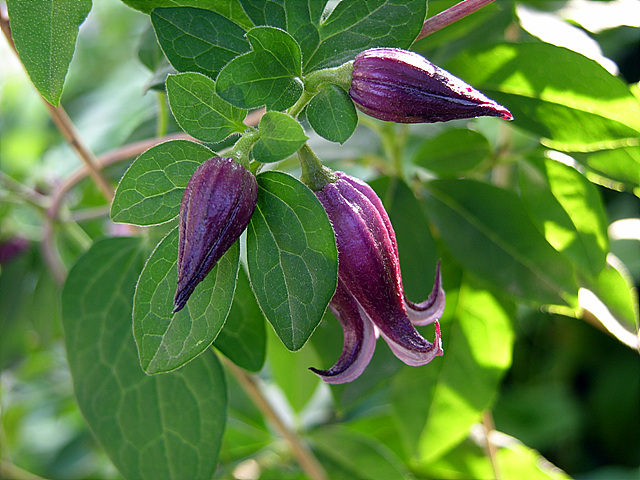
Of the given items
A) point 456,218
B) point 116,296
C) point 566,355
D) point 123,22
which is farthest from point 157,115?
point 123,22

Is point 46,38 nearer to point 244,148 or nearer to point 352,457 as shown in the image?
point 244,148

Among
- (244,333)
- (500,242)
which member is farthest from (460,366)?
(244,333)

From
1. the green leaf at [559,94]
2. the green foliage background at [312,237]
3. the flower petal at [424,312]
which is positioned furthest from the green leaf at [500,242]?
the flower petal at [424,312]

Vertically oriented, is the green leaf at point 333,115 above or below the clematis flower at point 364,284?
above

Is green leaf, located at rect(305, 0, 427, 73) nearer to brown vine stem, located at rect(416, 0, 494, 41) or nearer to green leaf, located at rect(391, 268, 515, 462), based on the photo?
brown vine stem, located at rect(416, 0, 494, 41)

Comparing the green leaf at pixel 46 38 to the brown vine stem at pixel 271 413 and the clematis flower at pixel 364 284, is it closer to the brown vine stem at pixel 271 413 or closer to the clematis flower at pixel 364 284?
the clematis flower at pixel 364 284

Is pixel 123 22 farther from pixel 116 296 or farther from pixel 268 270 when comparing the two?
pixel 268 270
